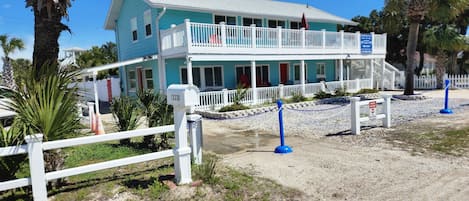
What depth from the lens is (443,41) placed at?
22062mm

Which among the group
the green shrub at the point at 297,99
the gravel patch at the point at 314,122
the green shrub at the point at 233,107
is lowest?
the gravel patch at the point at 314,122

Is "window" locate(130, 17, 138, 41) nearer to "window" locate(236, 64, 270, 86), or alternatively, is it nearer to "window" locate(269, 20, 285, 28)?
"window" locate(236, 64, 270, 86)

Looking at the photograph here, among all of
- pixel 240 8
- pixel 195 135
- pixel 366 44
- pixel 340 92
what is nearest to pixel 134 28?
pixel 240 8

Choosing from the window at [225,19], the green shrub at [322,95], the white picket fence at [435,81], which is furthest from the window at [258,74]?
the white picket fence at [435,81]

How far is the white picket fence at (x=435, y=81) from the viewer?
23688 mm

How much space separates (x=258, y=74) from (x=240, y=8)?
14.2ft

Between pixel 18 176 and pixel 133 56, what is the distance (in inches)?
634

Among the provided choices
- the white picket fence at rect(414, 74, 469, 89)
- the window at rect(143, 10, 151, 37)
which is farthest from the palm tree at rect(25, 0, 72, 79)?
the white picket fence at rect(414, 74, 469, 89)

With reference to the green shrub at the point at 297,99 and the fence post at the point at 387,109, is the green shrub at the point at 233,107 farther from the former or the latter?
the fence post at the point at 387,109

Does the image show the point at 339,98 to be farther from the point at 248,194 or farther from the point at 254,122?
the point at 248,194

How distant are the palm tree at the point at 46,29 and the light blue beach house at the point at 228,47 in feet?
26.6

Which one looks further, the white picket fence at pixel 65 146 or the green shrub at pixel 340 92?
the green shrub at pixel 340 92

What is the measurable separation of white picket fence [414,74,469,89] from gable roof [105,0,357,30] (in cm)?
757

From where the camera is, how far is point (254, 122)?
12148 millimetres
